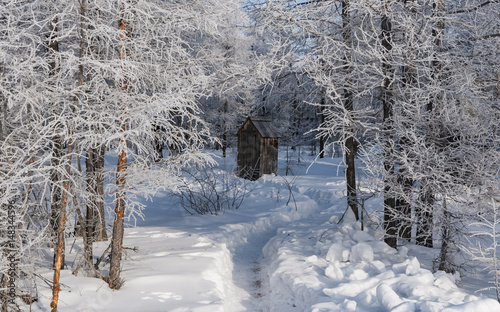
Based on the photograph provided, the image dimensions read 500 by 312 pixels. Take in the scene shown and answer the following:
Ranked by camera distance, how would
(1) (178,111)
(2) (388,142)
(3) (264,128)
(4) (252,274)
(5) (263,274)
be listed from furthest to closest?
1. (3) (264,128)
2. (4) (252,274)
3. (5) (263,274)
4. (2) (388,142)
5. (1) (178,111)

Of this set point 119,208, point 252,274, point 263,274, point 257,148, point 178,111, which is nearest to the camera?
point 178,111

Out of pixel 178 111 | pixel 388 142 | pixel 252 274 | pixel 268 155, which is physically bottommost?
pixel 252 274

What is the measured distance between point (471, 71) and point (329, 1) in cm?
289

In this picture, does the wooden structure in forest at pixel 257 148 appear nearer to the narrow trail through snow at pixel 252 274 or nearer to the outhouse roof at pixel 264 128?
the outhouse roof at pixel 264 128

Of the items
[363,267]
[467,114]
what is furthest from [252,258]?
[467,114]

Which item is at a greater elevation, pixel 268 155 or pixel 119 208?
pixel 268 155

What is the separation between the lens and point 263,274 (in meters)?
7.60

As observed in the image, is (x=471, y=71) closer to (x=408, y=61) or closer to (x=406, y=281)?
(x=408, y=61)

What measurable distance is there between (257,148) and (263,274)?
12.2 meters

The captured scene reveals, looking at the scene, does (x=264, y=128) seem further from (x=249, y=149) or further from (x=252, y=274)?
(x=252, y=274)

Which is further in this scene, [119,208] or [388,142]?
[388,142]

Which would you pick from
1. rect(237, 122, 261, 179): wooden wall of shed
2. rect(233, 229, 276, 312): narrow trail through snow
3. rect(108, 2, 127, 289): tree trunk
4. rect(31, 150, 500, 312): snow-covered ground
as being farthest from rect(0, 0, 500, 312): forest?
rect(237, 122, 261, 179): wooden wall of shed

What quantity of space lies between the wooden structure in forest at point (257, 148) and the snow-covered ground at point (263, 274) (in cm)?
812

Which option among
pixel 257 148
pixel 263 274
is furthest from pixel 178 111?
pixel 257 148
